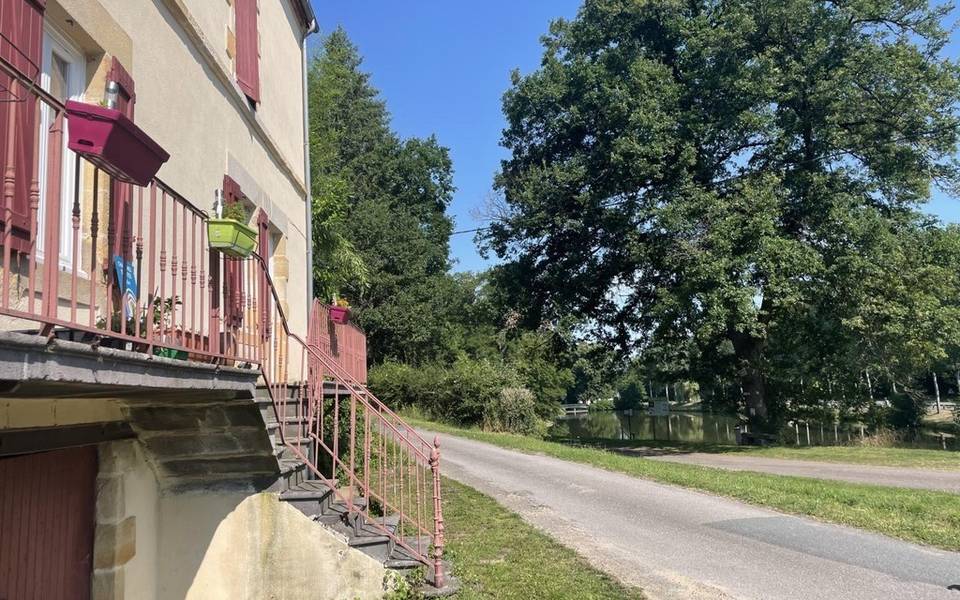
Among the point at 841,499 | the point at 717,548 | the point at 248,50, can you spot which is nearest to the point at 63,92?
the point at 248,50

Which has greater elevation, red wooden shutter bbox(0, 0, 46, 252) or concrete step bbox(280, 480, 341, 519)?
red wooden shutter bbox(0, 0, 46, 252)

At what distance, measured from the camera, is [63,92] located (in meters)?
4.43

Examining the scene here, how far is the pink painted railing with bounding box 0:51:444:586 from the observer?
259cm

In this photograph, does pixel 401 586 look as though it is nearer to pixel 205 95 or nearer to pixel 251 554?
pixel 251 554

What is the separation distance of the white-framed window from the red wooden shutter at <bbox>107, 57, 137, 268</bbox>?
0.80 ft

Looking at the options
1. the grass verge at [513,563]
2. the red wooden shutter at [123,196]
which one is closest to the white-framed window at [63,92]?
the red wooden shutter at [123,196]

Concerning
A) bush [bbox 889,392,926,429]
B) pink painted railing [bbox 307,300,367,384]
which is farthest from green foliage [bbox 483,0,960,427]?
pink painted railing [bbox 307,300,367,384]

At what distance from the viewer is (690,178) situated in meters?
19.2

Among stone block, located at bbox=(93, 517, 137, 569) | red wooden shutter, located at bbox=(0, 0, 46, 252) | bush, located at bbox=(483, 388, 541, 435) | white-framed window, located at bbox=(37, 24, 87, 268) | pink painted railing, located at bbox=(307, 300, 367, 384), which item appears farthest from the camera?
bush, located at bbox=(483, 388, 541, 435)

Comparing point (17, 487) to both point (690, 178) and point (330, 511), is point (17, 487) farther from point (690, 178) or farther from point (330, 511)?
point (690, 178)

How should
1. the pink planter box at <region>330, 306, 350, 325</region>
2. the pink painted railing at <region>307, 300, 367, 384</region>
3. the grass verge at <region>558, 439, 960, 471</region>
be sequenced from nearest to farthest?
1. the pink painted railing at <region>307, 300, 367, 384</region>
2. the pink planter box at <region>330, 306, 350, 325</region>
3. the grass verge at <region>558, 439, 960, 471</region>

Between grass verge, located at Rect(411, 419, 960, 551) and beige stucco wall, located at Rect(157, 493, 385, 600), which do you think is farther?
grass verge, located at Rect(411, 419, 960, 551)

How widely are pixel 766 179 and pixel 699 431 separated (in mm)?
14596

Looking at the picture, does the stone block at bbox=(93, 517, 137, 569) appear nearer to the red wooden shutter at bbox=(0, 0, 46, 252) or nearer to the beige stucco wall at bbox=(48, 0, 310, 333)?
the red wooden shutter at bbox=(0, 0, 46, 252)
